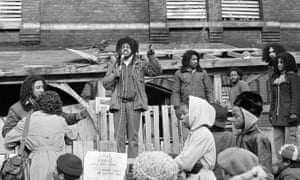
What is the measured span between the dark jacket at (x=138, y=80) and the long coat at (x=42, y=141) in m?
1.84

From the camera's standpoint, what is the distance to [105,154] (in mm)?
5453

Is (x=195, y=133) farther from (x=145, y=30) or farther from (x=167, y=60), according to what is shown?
(x=145, y=30)

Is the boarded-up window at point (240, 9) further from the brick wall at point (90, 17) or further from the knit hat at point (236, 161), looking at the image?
the knit hat at point (236, 161)

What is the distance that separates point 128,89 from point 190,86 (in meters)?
1.24

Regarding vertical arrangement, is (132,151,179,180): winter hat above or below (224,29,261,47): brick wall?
below

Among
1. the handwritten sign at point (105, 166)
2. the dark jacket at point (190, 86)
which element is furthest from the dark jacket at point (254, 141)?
the dark jacket at point (190, 86)

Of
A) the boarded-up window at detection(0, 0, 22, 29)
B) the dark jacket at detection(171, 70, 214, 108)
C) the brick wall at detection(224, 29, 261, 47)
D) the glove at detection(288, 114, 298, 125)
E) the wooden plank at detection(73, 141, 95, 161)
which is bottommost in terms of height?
the wooden plank at detection(73, 141, 95, 161)

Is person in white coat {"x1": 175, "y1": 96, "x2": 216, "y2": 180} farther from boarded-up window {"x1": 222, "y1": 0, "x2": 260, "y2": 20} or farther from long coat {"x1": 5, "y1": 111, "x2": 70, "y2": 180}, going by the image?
boarded-up window {"x1": 222, "y1": 0, "x2": 260, "y2": 20}

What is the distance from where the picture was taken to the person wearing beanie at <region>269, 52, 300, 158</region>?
→ 7133 millimetres

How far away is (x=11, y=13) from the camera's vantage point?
40.9 feet

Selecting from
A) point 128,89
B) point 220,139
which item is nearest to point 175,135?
point 128,89

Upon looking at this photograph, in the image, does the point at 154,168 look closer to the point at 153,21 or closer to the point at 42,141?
the point at 42,141

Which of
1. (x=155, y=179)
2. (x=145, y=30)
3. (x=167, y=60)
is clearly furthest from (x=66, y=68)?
(x=155, y=179)

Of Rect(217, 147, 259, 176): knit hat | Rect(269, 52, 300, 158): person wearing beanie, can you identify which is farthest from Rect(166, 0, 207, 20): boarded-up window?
Rect(217, 147, 259, 176): knit hat
